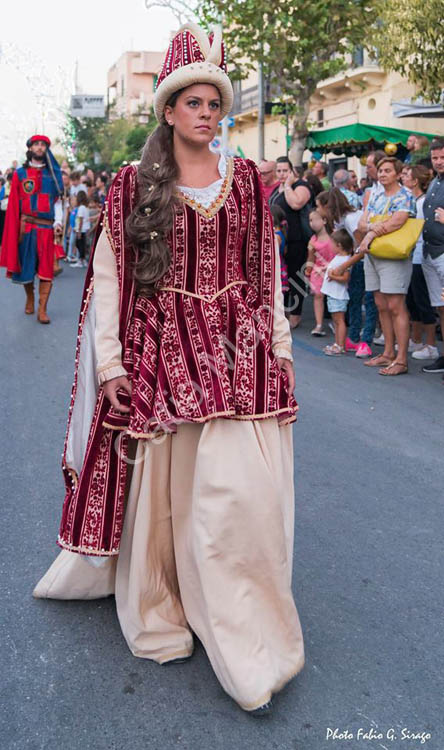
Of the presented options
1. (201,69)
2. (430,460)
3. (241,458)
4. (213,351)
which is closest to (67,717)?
(241,458)

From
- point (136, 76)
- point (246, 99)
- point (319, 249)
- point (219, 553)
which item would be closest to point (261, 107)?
point (319, 249)

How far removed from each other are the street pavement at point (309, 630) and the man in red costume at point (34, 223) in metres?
4.56

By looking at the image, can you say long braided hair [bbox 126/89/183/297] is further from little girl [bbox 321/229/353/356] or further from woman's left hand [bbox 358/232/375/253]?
little girl [bbox 321/229/353/356]

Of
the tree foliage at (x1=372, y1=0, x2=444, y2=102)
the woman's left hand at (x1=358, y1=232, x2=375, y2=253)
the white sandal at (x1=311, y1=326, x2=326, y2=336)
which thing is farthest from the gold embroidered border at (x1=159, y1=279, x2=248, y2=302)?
the tree foliage at (x1=372, y1=0, x2=444, y2=102)

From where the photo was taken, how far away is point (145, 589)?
9.85 ft

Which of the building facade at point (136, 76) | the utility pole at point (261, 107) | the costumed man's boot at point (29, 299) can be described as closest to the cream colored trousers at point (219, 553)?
the costumed man's boot at point (29, 299)

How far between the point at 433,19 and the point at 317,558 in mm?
8772

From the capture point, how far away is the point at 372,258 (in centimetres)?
812

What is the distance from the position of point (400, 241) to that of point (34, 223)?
4569mm

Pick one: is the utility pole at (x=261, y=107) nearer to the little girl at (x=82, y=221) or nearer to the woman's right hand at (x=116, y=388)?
the little girl at (x=82, y=221)

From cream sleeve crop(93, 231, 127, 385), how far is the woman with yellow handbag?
510 centimetres

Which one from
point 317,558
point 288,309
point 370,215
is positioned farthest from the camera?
point 288,309

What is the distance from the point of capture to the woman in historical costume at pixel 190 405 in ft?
8.95

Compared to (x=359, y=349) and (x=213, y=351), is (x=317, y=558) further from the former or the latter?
(x=359, y=349)
